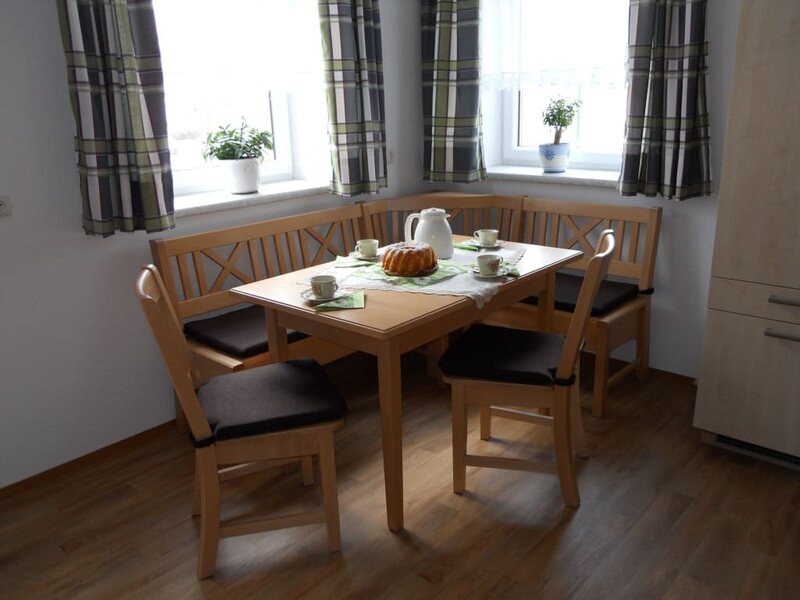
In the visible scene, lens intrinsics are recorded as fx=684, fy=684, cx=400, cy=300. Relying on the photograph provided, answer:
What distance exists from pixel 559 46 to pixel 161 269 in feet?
7.28

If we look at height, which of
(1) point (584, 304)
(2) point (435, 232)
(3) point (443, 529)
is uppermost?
(2) point (435, 232)

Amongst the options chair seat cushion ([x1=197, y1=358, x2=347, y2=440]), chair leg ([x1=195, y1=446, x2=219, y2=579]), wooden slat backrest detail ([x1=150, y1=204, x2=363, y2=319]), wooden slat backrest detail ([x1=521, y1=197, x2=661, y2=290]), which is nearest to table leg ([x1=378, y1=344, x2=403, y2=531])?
chair seat cushion ([x1=197, y1=358, x2=347, y2=440])

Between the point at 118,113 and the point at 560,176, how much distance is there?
2033mm

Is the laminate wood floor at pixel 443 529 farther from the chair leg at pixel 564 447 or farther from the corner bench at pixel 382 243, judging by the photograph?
the corner bench at pixel 382 243

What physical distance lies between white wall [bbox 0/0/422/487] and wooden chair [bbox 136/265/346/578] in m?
0.69

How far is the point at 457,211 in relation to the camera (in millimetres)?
3582

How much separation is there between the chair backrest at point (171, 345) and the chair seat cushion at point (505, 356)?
79cm

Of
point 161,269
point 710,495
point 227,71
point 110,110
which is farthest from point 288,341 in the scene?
point 710,495

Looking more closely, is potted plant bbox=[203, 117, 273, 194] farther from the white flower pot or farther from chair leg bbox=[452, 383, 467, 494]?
chair leg bbox=[452, 383, 467, 494]

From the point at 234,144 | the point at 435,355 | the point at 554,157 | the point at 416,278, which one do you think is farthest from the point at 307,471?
the point at 554,157

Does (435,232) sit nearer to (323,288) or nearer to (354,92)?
(323,288)

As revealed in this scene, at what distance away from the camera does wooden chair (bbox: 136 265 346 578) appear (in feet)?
6.17

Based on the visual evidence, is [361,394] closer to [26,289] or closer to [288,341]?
[288,341]

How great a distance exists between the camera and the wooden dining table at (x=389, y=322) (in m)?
1.97
